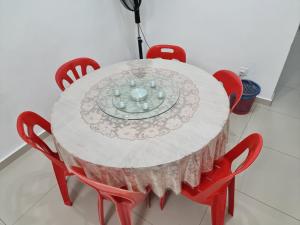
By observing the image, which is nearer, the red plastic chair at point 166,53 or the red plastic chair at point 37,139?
the red plastic chair at point 37,139

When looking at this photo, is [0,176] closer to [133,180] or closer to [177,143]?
[133,180]

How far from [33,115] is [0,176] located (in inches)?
37.1

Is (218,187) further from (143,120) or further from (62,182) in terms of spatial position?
(62,182)

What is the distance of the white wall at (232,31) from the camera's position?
1886 millimetres

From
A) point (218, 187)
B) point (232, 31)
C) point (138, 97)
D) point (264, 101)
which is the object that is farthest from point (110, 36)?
point (218, 187)

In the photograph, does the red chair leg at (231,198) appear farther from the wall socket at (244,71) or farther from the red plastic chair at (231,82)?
the wall socket at (244,71)

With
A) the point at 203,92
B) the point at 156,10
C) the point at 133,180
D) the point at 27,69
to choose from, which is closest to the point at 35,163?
the point at 27,69

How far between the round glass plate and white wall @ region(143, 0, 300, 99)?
1.08 metres

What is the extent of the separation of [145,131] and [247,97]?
1438 millimetres

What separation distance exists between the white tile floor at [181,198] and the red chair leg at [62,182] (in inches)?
3.0

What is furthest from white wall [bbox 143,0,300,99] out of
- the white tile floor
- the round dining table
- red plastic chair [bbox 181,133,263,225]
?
red plastic chair [bbox 181,133,263,225]

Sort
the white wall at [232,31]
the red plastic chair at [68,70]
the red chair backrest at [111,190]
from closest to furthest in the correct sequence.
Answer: the red chair backrest at [111,190], the red plastic chair at [68,70], the white wall at [232,31]

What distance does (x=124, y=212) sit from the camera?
1.13 metres

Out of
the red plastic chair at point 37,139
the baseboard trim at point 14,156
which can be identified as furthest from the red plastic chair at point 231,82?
the baseboard trim at point 14,156
